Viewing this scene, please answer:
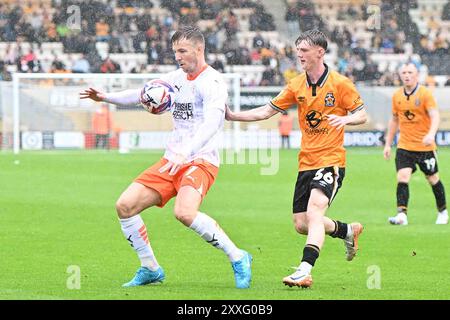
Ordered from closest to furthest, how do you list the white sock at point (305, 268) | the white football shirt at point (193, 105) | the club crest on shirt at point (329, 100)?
the white sock at point (305, 268) < the white football shirt at point (193, 105) < the club crest on shirt at point (329, 100)

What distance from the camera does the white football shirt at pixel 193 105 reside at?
887cm

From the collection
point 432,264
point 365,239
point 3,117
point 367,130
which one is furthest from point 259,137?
point 432,264

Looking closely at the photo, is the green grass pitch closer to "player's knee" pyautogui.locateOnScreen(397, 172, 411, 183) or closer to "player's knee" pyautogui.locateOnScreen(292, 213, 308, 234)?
"player's knee" pyautogui.locateOnScreen(292, 213, 308, 234)

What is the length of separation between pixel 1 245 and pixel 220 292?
4.24m

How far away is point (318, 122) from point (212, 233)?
143 centimetres

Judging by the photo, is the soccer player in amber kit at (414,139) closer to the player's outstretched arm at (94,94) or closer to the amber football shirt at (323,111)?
the amber football shirt at (323,111)

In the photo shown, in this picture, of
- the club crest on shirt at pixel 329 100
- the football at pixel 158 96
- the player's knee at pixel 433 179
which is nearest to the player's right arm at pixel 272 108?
the club crest on shirt at pixel 329 100

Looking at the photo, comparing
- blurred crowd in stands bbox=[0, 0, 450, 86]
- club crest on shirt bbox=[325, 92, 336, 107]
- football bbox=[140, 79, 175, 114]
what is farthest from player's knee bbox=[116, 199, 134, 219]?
blurred crowd in stands bbox=[0, 0, 450, 86]

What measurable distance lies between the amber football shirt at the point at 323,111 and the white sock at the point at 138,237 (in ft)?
5.07

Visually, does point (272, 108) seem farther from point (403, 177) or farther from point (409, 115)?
point (409, 115)

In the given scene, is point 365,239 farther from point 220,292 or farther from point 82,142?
point 82,142

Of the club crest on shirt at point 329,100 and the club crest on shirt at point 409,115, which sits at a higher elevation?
the club crest on shirt at point 329,100

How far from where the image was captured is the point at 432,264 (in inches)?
422

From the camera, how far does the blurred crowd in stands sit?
3866 centimetres
